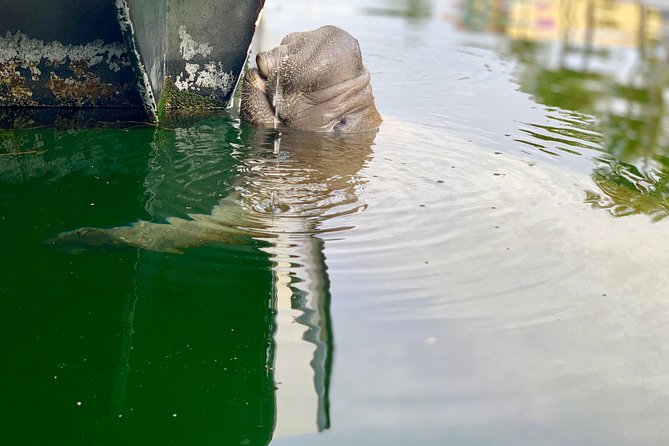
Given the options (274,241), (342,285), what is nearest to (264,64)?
(274,241)

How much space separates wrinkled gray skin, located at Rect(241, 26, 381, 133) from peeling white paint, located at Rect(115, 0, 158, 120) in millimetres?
724

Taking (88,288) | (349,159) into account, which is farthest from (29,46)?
(88,288)

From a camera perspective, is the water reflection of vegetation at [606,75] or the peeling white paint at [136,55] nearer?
the peeling white paint at [136,55]

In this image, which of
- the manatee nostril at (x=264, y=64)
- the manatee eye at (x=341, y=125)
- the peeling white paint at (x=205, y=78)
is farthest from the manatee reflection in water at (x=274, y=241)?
the peeling white paint at (x=205, y=78)

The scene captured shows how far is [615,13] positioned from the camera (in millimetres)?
14047

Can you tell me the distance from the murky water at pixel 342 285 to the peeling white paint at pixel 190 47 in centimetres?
55

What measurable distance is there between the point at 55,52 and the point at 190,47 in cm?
102

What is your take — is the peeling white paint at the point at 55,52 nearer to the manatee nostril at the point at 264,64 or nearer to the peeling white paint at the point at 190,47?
the peeling white paint at the point at 190,47

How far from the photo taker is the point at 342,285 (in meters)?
4.20

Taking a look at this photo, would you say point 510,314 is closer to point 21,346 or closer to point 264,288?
point 264,288

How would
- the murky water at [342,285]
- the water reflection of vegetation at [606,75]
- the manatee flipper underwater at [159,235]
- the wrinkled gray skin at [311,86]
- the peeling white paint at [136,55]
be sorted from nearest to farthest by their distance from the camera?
1. the murky water at [342,285]
2. the manatee flipper underwater at [159,235]
3. the peeling white paint at [136,55]
4. the water reflection of vegetation at [606,75]
5. the wrinkled gray skin at [311,86]

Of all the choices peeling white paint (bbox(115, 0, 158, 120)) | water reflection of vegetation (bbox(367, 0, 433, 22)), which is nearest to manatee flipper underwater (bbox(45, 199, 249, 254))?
peeling white paint (bbox(115, 0, 158, 120))

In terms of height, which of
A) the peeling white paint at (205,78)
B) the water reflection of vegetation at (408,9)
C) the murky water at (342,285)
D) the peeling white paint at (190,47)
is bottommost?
the murky water at (342,285)

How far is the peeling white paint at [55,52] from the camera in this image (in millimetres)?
6719
